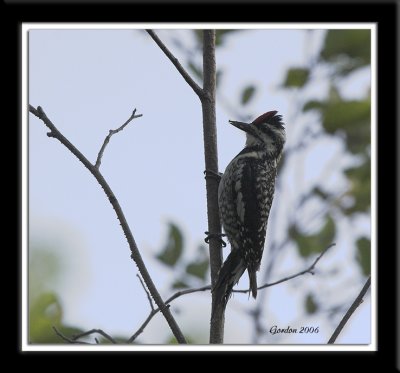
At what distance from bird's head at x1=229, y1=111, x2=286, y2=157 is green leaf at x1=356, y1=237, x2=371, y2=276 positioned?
1089 millimetres

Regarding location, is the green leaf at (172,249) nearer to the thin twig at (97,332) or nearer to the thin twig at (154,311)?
the thin twig at (154,311)

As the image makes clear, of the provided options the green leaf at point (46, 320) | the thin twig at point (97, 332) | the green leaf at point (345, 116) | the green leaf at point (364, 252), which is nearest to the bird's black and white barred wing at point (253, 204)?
the green leaf at point (364, 252)

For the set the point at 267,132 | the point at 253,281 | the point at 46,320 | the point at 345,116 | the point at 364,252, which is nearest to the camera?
the point at 46,320

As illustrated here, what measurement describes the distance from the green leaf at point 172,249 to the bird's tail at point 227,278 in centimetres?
26

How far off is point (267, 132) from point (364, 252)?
1.27 metres

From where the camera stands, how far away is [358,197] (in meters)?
2.01

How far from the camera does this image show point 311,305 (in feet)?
6.32

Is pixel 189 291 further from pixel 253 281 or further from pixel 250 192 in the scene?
pixel 250 192

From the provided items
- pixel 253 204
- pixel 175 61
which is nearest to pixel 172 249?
pixel 175 61

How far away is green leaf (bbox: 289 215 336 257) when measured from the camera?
1.88m

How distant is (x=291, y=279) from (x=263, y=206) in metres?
1.00
